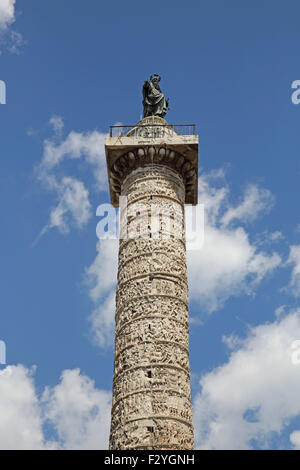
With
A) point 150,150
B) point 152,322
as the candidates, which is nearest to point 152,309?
point 152,322

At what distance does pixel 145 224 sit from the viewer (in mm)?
10242

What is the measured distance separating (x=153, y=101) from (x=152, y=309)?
18.5ft

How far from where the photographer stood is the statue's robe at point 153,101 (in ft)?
41.2

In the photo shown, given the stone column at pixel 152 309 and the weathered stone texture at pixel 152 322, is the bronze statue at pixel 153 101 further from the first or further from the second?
the weathered stone texture at pixel 152 322

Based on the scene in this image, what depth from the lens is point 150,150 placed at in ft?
36.4

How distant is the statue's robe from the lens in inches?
495

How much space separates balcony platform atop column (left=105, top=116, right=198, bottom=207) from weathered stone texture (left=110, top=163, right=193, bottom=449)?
18 centimetres

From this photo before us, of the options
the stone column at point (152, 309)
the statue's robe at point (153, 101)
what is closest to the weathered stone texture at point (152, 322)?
the stone column at point (152, 309)

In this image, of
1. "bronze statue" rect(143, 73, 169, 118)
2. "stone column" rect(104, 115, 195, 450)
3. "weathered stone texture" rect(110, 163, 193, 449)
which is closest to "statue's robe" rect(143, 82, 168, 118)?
"bronze statue" rect(143, 73, 169, 118)

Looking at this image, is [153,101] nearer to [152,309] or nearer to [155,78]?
[155,78]

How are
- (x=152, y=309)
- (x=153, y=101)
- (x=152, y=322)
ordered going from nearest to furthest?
(x=152, y=322), (x=152, y=309), (x=153, y=101)

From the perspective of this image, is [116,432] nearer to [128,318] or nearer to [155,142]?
[128,318]

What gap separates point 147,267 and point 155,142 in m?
2.89
